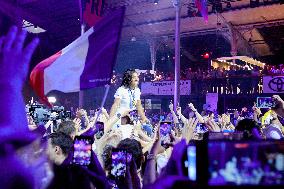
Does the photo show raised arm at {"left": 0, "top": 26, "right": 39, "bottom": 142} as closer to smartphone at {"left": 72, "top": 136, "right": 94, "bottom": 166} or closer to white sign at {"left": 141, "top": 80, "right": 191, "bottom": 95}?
smartphone at {"left": 72, "top": 136, "right": 94, "bottom": 166}

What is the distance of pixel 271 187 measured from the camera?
126 cm

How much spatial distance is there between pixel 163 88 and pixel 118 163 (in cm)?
1970

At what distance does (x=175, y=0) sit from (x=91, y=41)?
971cm

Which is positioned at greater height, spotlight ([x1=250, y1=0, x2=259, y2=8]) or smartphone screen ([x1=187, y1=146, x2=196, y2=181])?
spotlight ([x1=250, y1=0, x2=259, y2=8])

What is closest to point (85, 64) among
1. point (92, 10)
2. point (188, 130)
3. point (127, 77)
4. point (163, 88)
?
point (188, 130)

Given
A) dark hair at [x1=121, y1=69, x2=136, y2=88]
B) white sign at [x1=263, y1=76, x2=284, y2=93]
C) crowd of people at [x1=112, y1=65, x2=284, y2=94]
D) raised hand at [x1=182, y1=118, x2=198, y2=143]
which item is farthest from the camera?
crowd of people at [x1=112, y1=65, x2=284, y2=94]

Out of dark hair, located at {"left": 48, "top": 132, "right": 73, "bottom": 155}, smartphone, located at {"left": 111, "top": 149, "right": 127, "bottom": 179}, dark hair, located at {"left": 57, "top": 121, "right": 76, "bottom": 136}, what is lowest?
smartphone, located at {"left": 111, "top": 149, "right": 127, "bottom": 179}

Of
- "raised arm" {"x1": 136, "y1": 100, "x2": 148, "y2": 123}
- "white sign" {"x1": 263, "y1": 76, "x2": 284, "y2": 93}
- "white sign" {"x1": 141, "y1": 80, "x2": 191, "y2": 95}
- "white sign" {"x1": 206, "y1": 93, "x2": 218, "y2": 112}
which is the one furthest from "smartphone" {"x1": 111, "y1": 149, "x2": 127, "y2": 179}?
"white sign" {"x1": 141, "y1": 80, "x2": 191, "y2": 95}

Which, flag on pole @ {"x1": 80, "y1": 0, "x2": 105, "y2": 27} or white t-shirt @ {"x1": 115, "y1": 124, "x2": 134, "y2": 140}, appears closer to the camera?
white t-shirt @ {"x1": 115, "y1": 124, "x2": 134, "y2": 140}

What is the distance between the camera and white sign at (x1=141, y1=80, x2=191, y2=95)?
2181cm

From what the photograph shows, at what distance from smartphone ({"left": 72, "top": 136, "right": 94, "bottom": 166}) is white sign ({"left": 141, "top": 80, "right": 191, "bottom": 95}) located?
62.8 feet

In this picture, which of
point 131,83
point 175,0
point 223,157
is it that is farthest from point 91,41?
point 175,0

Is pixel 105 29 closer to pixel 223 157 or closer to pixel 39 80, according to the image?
pixel 39 80

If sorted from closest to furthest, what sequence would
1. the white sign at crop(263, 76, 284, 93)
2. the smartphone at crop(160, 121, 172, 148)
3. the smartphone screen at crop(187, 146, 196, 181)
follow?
the smartphone screen at crop(187, 146, 196, 181) → the smartphone at crop(160, 121, 172, 148) → the white sign at crop(263, 76, 284, 93)
